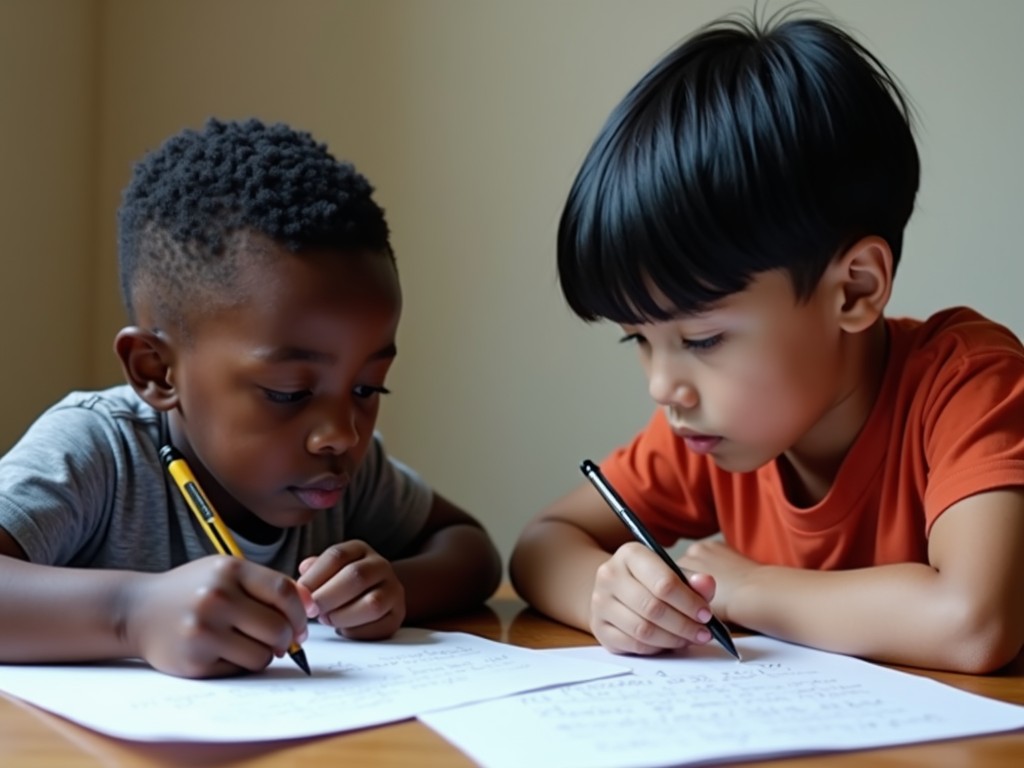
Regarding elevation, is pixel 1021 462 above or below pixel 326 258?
below

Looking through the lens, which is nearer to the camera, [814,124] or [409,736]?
[409,736]

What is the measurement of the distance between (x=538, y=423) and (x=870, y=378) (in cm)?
52

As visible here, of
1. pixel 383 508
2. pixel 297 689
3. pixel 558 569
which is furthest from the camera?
pixel 383 508

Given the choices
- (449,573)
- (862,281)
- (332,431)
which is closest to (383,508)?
(449,573)

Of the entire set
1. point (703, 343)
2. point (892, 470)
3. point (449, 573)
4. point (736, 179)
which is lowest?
point (449, 573)

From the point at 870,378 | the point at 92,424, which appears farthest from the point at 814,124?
the point at 92,424

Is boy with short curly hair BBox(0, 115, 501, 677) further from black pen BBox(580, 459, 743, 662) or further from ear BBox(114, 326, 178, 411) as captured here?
black pen BBox(580, 459, 743, 662)

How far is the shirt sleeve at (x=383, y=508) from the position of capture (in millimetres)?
1126

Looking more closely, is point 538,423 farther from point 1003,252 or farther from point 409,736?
point 409,736

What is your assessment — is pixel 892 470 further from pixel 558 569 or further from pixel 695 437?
pixel 558 569

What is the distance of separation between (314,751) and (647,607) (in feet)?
0.96

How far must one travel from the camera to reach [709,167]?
0.87 m

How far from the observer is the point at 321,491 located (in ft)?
3.03

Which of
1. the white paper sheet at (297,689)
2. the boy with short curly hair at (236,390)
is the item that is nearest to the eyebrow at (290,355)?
the boy with short curly hair at (236,390)
